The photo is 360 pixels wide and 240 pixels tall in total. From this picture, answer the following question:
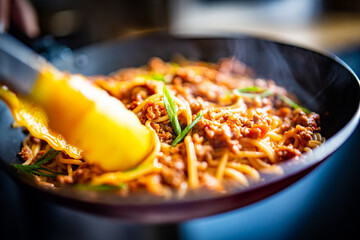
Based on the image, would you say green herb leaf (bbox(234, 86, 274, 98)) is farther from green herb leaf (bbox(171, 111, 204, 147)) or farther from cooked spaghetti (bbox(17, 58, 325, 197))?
green herb leaf (bbox(171, 111, 204, 147))

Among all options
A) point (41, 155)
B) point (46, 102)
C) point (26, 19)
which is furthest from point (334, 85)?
point (26, 19)

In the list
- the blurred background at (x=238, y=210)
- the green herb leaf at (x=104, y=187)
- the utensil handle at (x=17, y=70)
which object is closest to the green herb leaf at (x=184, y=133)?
the green herb leaf at (x=104, y=187)

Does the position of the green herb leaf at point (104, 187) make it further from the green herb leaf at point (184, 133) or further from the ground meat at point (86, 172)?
the green herb leaf at point (184, 133)

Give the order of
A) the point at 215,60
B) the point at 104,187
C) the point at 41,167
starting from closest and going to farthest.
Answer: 1. the point at 104,187
2. the point at 41,167
3. the point at 215,60

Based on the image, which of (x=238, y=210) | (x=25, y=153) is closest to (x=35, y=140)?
(x=25, y=153)

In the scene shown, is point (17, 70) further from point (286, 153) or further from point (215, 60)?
point (215, 60)

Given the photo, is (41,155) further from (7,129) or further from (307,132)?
(307,132)

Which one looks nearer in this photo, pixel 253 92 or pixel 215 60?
pixel 253 92
